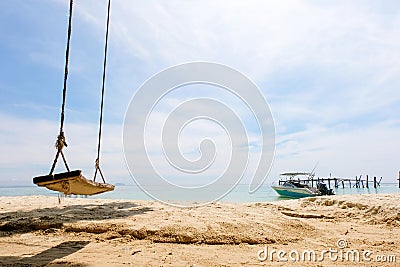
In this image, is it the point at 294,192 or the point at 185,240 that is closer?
the point at 185,240

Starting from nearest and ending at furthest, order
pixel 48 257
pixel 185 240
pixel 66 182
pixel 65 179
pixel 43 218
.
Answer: pixel 48 257 < pixel 65 179 < pixel 66 182 < pixel 185 240 < pixel 43 218

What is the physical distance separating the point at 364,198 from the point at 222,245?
7.14m

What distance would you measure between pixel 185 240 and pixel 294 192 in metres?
31.8

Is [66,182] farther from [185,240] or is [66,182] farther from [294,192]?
[294,192]

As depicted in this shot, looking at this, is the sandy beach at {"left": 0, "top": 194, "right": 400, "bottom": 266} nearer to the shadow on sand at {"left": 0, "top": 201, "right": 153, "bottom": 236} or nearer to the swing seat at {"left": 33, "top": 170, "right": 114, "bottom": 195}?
the shadow on sand at {"left": 0, "top": 201, "right": 153, "bottom": 236}

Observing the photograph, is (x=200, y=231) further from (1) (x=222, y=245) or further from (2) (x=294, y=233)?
(2) (x=294, y=233)

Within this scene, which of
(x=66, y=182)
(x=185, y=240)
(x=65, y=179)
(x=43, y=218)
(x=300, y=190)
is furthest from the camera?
(x=300, y=190)

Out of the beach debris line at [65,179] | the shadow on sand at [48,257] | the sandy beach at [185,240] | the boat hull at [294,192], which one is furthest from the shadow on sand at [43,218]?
the boat hull at [294,192]

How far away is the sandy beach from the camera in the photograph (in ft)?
13.5

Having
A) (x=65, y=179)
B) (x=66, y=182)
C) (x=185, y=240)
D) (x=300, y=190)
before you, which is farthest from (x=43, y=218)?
(x=300, y=190)

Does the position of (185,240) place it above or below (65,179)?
below

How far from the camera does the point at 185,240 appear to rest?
514cm

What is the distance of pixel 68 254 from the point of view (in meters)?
4.29

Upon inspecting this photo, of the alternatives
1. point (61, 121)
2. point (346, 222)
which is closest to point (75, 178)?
point (61, 121)
